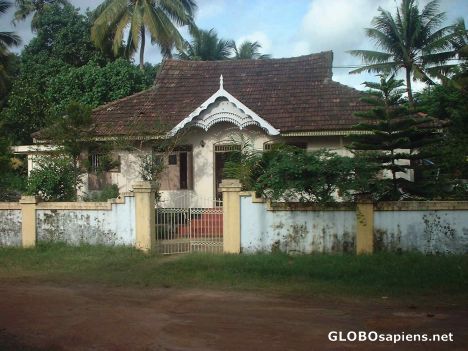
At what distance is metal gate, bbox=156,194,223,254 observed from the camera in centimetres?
1122

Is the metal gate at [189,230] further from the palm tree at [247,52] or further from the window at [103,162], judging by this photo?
the palm tree at [247,52]

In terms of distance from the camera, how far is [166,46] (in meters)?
24.9

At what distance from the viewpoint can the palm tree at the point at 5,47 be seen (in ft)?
80.9

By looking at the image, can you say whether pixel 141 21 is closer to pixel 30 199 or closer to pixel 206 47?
pixel 206 47

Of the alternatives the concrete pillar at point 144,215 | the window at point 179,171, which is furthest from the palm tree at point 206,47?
the concrete pillar at point 144,215

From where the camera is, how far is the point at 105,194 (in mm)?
14227

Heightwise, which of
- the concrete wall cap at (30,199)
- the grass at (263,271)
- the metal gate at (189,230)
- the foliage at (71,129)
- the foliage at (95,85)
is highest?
the foliage at (95,85)

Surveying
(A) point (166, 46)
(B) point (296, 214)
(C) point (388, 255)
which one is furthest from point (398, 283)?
(A) point (166, 46)

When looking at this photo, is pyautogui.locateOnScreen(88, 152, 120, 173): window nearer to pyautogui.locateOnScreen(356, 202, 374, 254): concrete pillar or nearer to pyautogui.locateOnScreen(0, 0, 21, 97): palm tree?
pyautogui.locateOnScreen(356, 202, 374, 254): concrete pillar

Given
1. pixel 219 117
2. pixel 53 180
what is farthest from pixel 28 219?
pixel 219 117

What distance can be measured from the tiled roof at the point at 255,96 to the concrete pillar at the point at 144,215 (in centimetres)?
358

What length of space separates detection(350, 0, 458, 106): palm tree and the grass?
1734cm

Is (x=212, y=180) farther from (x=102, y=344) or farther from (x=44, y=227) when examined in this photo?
(x=102, y=344)

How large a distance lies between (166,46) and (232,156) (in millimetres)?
12924
